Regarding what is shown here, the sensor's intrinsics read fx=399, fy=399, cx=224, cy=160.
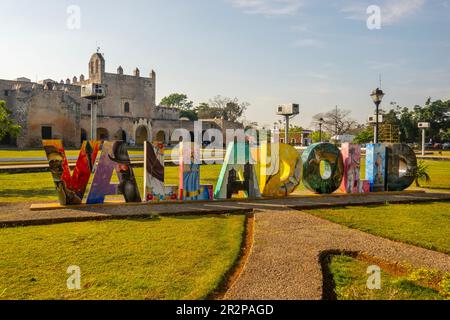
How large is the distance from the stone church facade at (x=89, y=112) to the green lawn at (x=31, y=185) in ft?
69.7

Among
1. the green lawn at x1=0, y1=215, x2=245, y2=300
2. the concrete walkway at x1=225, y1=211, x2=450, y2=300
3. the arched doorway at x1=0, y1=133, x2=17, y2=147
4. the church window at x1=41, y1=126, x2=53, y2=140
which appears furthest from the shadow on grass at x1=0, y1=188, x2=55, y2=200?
the arched doorway at x1=0, y1=133, x2=17, y2=147

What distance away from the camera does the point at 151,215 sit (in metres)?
8.02

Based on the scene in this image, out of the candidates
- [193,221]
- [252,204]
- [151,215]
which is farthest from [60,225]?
[252,204]

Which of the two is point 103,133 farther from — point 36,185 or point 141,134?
point 36,185

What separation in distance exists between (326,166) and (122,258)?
281 inches

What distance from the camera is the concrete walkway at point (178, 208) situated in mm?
7555

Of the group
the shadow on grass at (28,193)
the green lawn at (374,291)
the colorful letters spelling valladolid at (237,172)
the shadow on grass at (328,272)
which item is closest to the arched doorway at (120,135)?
the shadow on grass at (28,193)

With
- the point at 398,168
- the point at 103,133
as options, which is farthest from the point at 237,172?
the point at 103,133

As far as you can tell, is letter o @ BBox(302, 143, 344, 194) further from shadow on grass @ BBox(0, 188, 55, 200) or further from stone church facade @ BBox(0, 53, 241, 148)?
stone church facade @ BBox(0, 53, 241, 148)

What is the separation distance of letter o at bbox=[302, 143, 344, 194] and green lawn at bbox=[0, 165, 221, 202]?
3694 millimetres

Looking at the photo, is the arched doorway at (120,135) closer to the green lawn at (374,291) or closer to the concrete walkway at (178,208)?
the concrete walkway at (178,208)

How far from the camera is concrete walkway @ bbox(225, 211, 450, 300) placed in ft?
13.7

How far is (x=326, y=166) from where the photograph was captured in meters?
10.9
